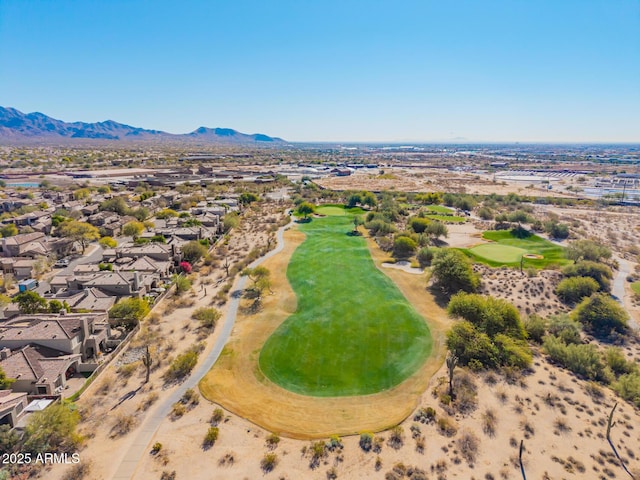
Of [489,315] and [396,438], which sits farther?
[489,315]

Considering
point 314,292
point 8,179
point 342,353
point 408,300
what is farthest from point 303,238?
point 8,179

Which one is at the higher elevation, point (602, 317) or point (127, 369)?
point (602, 317)

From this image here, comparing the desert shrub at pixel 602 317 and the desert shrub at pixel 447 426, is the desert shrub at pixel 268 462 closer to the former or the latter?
the desert shrub at pixel 447 426

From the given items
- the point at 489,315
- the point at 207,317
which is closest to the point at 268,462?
the point at 207,317

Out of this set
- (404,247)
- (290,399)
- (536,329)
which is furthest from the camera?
(404,247)

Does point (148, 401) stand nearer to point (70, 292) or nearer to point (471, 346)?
point (70, 292)

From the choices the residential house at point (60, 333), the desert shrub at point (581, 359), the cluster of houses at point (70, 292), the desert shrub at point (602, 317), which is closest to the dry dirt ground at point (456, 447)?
the desert shrub at point (581, 359)

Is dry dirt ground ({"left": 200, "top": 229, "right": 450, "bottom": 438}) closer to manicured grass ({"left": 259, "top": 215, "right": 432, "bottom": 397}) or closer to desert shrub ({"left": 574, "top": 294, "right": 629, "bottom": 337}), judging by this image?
manicured grass ({"left": 259, "top": 215, "right": 432, "bottom": 397})
